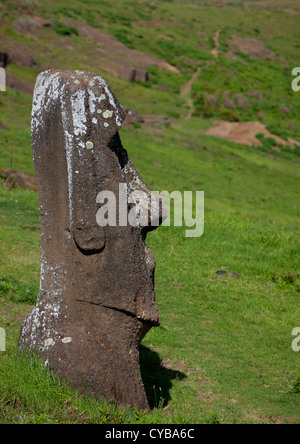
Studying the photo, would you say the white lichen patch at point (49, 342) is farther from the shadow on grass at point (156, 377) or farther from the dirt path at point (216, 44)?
the dirt path at point (216, 44)

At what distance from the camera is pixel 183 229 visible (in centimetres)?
1505

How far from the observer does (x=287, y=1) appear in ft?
310

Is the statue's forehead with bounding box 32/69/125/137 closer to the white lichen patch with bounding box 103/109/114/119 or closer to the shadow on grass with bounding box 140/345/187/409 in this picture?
the white lichen patch with bounding box 103/109/114/119

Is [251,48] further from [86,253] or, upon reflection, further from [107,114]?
[86,253]

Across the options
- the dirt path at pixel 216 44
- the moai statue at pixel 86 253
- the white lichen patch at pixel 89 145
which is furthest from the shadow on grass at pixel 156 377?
the dirt path at pixel 216 44

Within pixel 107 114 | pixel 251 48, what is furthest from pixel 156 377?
pixel 251 48

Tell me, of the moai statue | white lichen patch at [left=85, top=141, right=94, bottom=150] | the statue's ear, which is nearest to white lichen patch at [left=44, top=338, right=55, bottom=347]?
the moai statue

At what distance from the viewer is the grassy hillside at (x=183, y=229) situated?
679 cm

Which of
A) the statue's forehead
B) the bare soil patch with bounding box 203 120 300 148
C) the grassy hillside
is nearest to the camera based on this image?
the statue's forehead

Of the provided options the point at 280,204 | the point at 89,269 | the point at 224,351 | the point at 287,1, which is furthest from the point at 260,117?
the point at 287,1

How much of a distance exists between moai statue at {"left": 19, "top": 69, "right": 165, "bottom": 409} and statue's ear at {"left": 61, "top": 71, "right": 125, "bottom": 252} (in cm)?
1

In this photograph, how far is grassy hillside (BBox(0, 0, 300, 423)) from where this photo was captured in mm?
6793

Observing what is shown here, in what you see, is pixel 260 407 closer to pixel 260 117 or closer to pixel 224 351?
pixel 224 351

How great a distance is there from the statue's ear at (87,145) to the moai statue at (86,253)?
10mm
